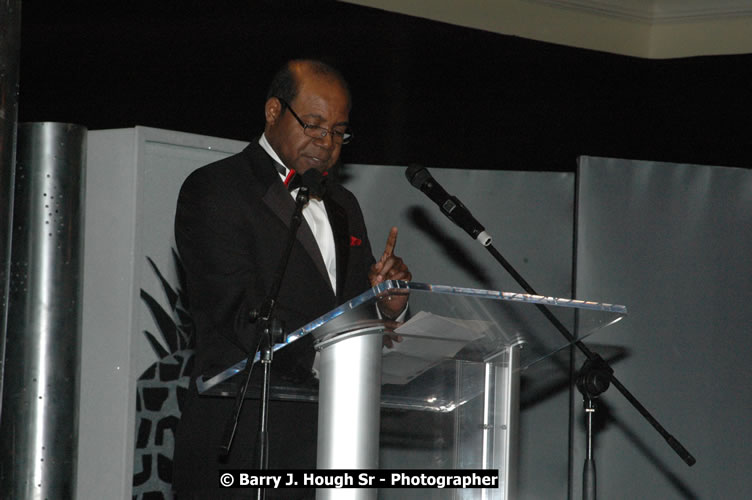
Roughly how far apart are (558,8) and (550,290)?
1.89 metres

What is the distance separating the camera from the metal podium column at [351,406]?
5.68ft

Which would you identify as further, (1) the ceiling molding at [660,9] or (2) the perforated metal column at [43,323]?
(1) the ceiling molding at [660,9]

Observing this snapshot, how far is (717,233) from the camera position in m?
4.14

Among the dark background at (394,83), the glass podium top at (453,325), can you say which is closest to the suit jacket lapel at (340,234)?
the glass podium top at (453,325)

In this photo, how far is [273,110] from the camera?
2.69 metres

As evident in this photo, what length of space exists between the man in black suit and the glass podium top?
17 cm

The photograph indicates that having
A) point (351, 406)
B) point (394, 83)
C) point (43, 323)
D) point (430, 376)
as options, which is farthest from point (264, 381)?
point (394, 83)

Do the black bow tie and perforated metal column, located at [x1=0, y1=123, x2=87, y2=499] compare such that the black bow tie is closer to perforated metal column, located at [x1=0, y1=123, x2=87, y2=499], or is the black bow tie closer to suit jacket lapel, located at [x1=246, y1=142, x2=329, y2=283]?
suit jacket lapel, located at [x1=246, y1=142, x2=329, y2=283]

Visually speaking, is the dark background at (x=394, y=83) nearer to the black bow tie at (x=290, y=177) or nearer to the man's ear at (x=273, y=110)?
the man's ear at (x=273, y=110)

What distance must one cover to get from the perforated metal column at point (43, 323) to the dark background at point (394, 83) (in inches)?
27.7

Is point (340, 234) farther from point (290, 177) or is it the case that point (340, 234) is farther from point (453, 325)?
point (453, 325)

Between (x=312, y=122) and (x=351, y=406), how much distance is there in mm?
1068

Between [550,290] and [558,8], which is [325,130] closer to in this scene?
[550,290]

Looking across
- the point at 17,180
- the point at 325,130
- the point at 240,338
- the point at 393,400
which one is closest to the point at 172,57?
the point at 17,180
